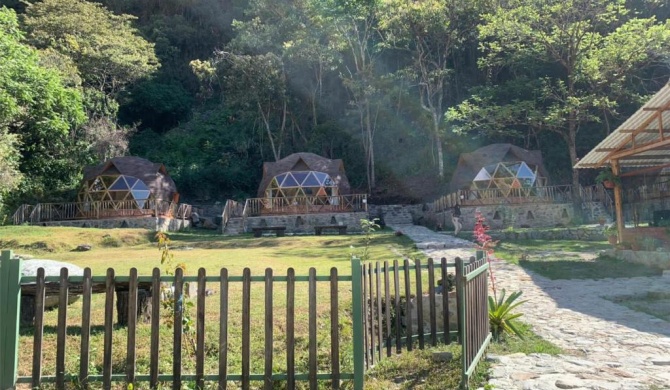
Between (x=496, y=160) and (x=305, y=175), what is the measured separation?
11.3 m

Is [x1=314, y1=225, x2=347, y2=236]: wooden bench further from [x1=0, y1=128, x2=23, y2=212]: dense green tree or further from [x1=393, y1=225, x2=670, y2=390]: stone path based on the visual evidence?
[x1=393, y1=225, x2=670, y2=390]: stone path

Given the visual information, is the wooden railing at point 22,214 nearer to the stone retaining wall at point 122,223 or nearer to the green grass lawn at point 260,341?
the stone retaining wall at point 122,223

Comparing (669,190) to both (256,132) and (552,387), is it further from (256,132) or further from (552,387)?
(256,132)

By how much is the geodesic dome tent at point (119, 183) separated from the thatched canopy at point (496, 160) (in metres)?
18.0

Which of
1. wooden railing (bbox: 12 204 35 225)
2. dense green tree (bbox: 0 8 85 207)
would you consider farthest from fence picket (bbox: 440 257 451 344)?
wooden railing (bbox: 12 204 35 225)

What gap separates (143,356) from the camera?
4773 mm

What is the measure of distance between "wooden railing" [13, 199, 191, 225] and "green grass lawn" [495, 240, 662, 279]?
18.9 meters

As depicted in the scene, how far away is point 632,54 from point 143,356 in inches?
936

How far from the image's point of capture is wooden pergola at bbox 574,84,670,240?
9.56m

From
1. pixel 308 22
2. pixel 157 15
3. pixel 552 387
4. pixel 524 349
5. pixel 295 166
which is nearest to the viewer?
pixel 552 387

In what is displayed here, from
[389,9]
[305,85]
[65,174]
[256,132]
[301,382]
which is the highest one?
[389,9]

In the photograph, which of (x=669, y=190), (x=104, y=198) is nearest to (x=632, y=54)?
(x=669, y=190)

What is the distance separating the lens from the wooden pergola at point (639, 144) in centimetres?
956

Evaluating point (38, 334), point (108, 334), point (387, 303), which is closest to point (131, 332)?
point (108, 334)
